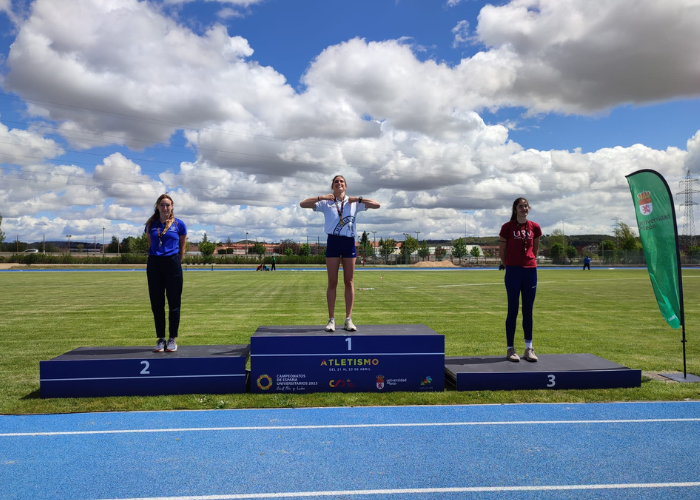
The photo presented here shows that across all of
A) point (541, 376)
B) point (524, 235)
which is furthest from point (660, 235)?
point (541, 376)

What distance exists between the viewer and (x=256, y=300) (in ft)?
55.2

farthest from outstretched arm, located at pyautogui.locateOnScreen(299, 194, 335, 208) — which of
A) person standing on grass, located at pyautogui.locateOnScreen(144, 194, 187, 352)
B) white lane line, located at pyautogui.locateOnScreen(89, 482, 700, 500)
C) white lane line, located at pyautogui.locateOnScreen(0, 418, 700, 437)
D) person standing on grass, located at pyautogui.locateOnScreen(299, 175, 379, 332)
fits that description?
white lane line, located at pyautogui.locateOnScreen(89, 482, 700, 500)

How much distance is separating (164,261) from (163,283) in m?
0.31

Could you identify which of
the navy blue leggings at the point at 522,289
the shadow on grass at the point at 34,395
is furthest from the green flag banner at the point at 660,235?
the shadow on grass at the point at 34,395

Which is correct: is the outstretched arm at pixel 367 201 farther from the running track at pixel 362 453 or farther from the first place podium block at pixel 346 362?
the running track at pixel 362 453

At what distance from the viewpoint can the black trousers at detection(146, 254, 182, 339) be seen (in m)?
5.86

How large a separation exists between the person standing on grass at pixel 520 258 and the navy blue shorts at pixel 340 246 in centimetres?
201

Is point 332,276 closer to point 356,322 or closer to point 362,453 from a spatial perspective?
point 362,453

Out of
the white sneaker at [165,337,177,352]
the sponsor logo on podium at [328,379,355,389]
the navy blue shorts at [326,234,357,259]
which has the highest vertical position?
the navy blue shorts at [326,234,357,259]

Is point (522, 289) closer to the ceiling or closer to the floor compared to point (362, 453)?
closer to the ceiling

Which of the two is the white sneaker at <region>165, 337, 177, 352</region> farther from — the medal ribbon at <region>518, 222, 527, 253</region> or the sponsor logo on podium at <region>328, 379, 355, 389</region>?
the medal ribbon at <region>518, 222, 527, 253</region>

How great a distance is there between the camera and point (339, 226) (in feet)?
20.3

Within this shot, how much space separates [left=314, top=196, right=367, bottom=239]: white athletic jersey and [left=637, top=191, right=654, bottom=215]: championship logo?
404 cm

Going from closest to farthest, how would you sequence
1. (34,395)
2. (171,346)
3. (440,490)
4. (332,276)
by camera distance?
1. (440,490)
2. (34,395)
3. (171,346)
4. (332,276)
